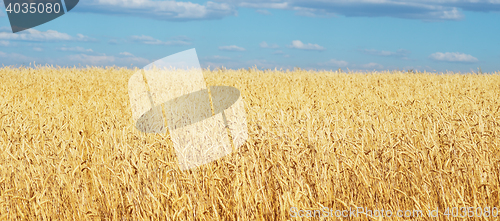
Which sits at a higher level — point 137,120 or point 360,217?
point 137,120

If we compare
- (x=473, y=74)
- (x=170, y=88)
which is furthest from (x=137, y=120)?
(x=473, y=74)

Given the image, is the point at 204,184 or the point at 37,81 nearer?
the point at 204,184

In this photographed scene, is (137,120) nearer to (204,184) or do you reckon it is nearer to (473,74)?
(204,184)

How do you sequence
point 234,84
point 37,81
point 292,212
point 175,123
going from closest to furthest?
point 292,212 → point 175,123 → point 234,84 → point 37,81

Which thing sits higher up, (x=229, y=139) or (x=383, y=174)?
(x=229, y=139)

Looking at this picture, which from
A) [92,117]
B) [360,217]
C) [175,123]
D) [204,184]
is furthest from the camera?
[92,117]

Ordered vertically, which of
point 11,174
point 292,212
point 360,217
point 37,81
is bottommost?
point 360,217

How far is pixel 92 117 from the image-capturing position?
5230 millimetres

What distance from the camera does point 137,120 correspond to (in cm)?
535

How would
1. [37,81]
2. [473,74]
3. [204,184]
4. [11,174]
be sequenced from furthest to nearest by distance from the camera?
[473,74] < [37,81] < [11,174] < [204,184]

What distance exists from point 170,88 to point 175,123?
326 cm

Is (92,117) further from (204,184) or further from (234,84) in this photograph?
(234,84)

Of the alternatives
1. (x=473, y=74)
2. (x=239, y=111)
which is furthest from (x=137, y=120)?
(x=473, y=74)

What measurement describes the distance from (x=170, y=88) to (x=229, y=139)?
480 centimetres
